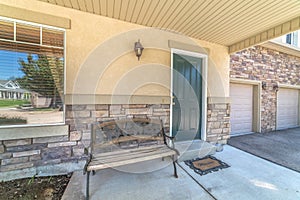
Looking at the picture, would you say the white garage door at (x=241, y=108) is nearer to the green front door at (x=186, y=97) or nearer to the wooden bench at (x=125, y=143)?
the green front door at (x=186, y=97)

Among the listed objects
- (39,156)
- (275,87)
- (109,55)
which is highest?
(109,55)

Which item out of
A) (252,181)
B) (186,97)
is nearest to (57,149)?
(186,97)

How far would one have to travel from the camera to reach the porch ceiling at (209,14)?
2.25 m

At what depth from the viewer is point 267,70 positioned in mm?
5492

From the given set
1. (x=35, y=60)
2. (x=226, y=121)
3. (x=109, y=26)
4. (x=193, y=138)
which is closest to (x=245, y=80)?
(x=226, y=121)

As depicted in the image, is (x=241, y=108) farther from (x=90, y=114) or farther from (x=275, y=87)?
(x=90, y=114)

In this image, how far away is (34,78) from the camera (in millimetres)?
2322

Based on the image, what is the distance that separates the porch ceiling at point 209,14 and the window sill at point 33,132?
77.2 inches

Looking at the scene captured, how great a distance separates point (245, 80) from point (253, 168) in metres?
3.29

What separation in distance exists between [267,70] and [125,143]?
586cm

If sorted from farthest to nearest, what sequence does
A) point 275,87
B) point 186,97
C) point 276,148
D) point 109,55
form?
point 275,87, point 276,148, point 186,97, point 109,55

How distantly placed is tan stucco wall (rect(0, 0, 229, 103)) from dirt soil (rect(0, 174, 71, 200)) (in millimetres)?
1389

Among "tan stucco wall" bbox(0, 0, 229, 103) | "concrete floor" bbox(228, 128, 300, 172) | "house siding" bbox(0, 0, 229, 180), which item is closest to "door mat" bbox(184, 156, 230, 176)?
"house siding" bbox(0, 0, 229, 180)

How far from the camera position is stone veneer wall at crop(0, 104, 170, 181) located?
7.13ft
